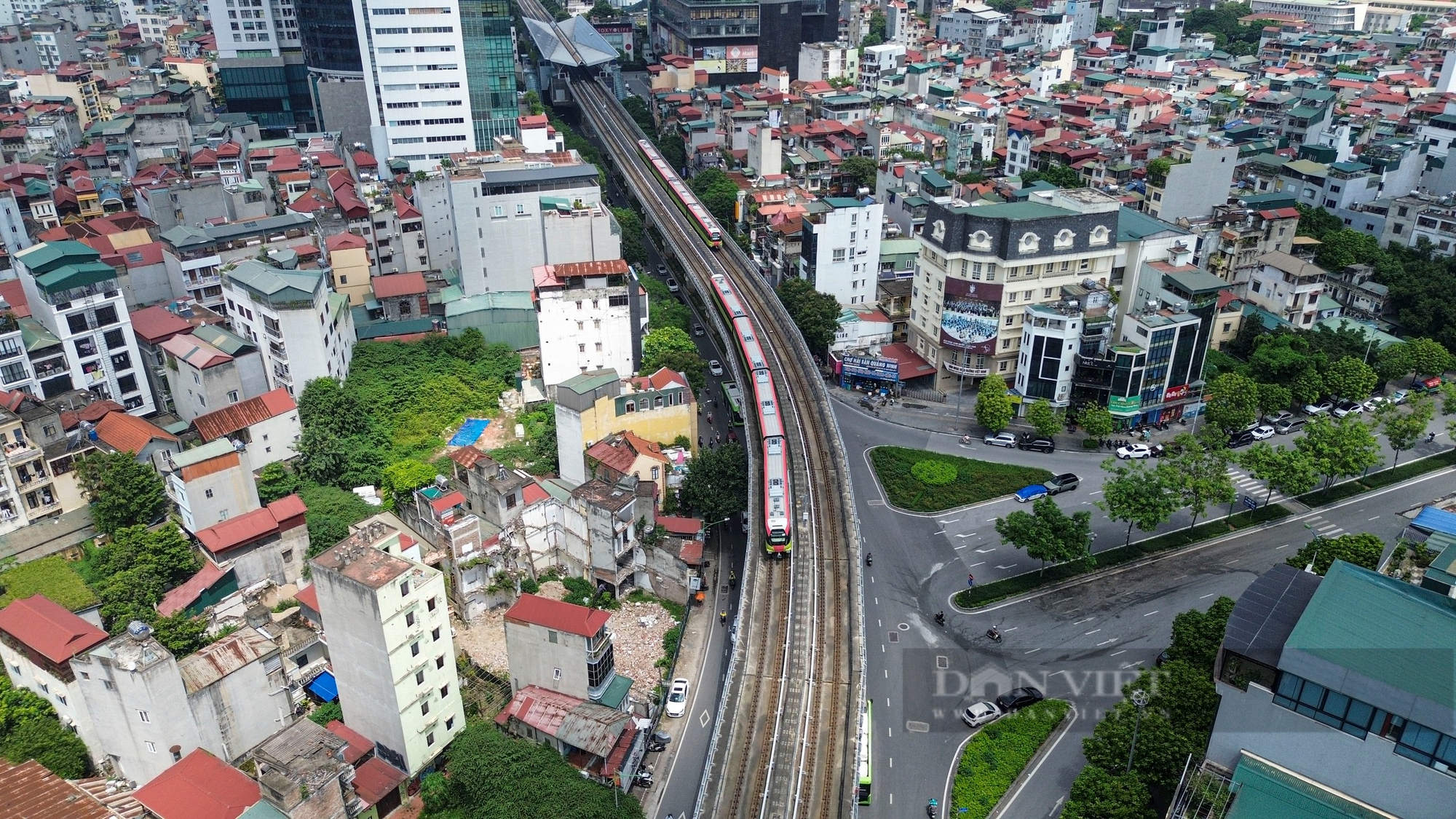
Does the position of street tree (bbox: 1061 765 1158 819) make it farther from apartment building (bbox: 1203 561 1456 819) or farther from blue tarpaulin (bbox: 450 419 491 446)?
blue tarpaulin (bbox: 450 419 491 446)

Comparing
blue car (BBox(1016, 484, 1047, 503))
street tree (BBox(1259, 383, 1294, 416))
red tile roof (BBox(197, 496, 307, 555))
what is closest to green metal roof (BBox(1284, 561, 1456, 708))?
blue car (BBox(1016, 484, 1047, 503))

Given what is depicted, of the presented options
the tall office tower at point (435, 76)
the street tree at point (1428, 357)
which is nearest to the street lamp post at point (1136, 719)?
the street tree at point (1428, 357)

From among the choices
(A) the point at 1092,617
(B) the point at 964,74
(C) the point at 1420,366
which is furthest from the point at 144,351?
(B) the point at 964,74

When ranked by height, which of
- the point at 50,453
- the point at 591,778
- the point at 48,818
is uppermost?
the point at 50,453

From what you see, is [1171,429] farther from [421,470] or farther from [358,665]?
[358,665]

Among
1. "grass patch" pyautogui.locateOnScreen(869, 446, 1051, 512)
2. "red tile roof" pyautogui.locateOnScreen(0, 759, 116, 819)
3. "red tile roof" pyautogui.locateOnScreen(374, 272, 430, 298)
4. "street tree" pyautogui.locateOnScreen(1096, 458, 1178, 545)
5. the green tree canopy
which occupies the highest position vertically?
"red tile roof" pyautogui.locateOnScreen(374, 272, 430, 298)

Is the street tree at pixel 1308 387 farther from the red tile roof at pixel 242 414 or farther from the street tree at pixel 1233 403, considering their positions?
the red tile roof at pixel 242 414

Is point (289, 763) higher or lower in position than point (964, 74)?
lower
